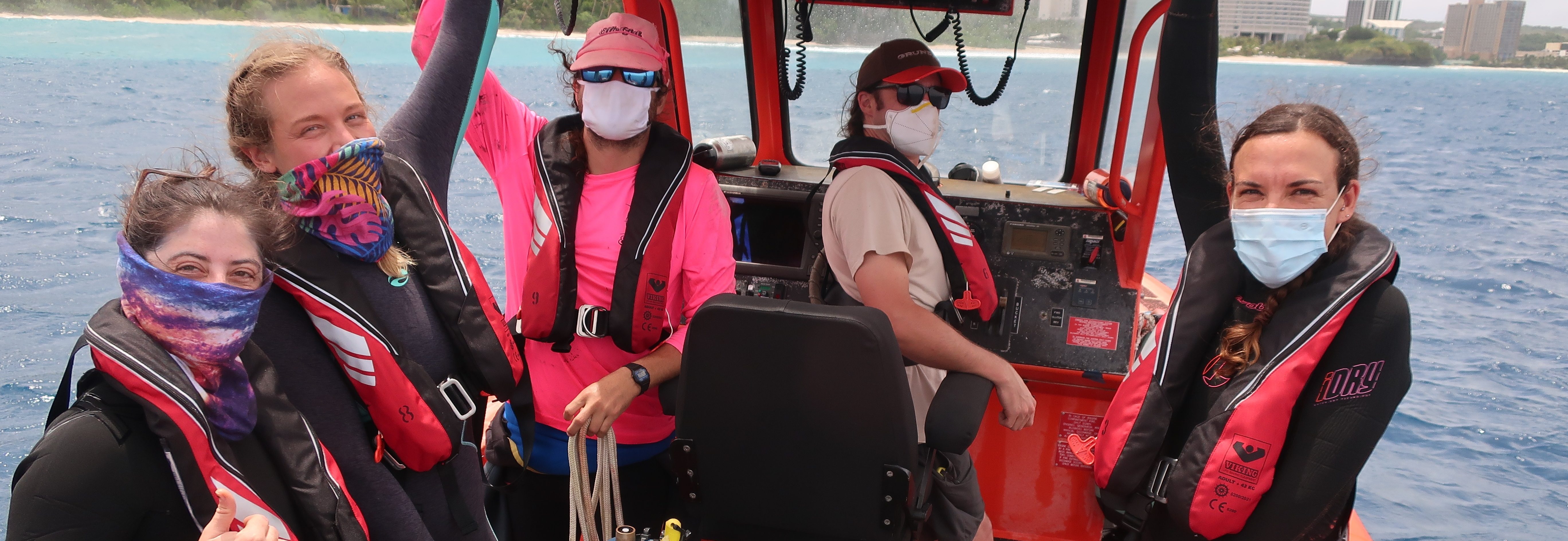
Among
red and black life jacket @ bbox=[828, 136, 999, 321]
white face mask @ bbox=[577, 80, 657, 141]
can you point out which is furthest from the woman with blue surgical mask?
white face mask @ bbox=[577, 80, 657, 141]

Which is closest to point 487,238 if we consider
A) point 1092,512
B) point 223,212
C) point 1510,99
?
point 1092,512

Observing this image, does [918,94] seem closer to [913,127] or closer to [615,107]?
[913,127]

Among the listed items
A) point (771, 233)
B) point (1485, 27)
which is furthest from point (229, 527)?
point (1485, 27)

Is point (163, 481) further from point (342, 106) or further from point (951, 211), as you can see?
point (951, 211)

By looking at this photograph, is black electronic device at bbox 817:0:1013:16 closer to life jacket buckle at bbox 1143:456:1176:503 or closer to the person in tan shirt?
the person in tan shirt

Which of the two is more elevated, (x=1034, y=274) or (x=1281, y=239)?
(x=1281, y=239)

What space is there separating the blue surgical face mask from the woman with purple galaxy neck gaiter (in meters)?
1.66

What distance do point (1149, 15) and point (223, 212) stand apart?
2.59 meters

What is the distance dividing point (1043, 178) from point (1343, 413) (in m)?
2.24

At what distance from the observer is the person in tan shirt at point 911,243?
2123 millimetres

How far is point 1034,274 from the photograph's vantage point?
3043mm

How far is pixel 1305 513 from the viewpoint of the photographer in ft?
4.88

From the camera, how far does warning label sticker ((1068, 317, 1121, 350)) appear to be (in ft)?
9.72

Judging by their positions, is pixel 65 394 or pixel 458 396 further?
pixel 458 396
